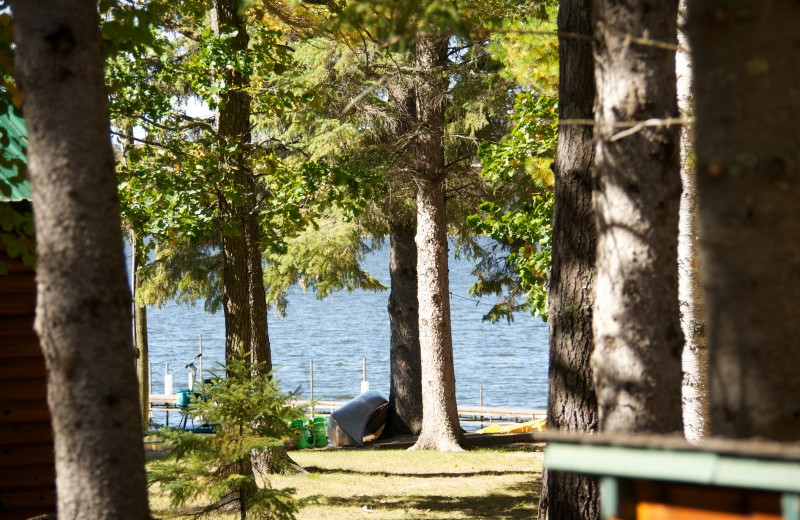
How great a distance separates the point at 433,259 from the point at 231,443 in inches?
370

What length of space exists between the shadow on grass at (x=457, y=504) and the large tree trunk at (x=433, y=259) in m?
5.02

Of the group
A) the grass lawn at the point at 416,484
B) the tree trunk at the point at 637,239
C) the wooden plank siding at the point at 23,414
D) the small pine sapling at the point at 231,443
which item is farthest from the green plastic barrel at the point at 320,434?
the tree trunk at the point at 637,239

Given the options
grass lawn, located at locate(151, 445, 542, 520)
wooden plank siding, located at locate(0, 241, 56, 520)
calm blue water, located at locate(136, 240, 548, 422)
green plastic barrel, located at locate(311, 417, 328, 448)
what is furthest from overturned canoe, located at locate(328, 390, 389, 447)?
wooden plank siding, located at locate(0, 241, 56, 520)

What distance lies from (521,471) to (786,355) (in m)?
13.0

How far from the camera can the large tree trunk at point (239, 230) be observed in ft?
39.9

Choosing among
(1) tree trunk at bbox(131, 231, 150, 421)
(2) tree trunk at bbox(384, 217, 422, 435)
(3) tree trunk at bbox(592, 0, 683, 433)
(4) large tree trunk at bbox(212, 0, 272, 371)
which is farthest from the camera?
(2) tree trunk at bbox(384, 217, 422, 435)

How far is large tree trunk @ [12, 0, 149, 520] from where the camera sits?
149 inches

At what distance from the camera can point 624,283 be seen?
4.14 meters

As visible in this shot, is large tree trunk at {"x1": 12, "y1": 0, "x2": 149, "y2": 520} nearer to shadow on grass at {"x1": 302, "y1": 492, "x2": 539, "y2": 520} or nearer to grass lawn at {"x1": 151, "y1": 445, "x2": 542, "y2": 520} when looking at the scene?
grass lawn at {"x1": 151, "y1": 445, "x2": 542, "y2": 520}

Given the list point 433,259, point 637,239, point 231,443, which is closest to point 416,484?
point 433,259

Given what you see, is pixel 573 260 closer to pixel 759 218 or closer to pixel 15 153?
pixel 759 218

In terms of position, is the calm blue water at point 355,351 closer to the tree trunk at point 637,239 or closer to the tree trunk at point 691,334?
the tree trunk at point 691,334

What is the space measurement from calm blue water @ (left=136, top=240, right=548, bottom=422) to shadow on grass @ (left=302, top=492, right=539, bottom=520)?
9.69 metres

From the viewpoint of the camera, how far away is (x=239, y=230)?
12055 mm
